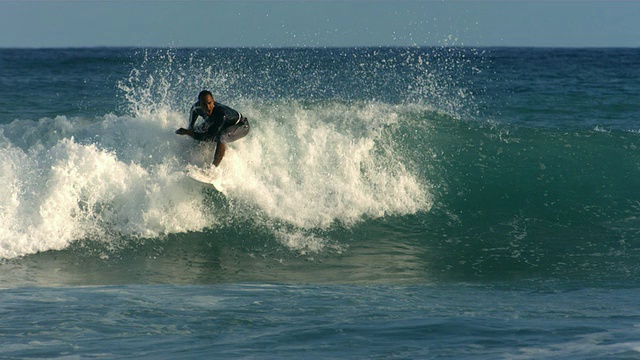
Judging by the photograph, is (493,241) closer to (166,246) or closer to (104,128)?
(166,246)

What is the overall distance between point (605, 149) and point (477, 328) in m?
8.59

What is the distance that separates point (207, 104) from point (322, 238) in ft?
6.86

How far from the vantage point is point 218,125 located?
30.7ft

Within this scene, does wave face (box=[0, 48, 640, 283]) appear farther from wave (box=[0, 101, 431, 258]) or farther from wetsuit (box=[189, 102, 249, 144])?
wetsuit (box=[189, 102, 249, 144])

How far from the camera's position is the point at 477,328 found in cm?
568

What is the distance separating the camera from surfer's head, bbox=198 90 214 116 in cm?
918

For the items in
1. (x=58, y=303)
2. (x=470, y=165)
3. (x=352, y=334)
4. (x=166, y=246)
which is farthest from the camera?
(x=470, y=165)

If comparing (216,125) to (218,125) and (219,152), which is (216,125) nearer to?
(218,125)

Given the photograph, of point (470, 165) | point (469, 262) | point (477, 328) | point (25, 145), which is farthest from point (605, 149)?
point (25, 145)

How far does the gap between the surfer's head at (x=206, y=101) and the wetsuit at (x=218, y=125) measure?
0.24ft

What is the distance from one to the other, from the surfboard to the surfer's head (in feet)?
2.37

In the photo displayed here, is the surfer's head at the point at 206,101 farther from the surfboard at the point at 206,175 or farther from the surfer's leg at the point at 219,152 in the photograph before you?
the surfboard at the point at 206,175

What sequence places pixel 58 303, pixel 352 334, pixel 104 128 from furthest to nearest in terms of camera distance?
pixel 104 128 < pixel 58 303 < pixel 352 334

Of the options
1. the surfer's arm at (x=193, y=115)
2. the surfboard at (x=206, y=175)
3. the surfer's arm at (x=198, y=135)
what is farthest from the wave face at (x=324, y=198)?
the surfer's arm at (x=193, y=115)
